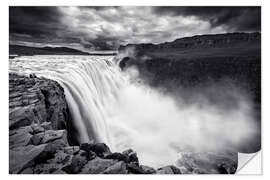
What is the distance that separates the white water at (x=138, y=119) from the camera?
400cm

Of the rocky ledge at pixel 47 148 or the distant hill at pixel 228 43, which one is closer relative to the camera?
the rocky ledge at pixel 47 148

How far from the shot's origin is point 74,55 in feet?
13.6

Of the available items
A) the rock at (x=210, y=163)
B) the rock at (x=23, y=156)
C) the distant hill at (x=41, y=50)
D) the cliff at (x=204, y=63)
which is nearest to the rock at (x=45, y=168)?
the rock at (x=23, y=156)

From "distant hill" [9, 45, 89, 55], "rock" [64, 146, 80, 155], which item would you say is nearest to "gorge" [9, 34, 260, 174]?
"rock" [64, 146, 80, 155]

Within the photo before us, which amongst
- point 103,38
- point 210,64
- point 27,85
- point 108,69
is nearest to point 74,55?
point 103,38

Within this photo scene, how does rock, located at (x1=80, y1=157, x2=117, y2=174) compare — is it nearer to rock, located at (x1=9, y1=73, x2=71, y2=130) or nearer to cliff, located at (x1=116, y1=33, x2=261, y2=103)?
rock, located at (x1=9, y1=73, x2=71, y2=130)

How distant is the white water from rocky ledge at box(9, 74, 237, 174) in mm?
725

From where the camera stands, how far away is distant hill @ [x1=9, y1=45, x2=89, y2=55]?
3249 millimetres

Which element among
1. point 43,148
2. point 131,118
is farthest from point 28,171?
point 131,118

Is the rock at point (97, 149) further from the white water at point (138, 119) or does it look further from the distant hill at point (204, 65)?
the distant hill at point (204, 65)

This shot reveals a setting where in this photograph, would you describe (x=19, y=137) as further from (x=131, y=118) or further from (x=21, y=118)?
(x=131, y=118)

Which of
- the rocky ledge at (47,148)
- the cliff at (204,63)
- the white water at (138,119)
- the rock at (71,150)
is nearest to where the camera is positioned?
the rocky ledge at (47,148)
